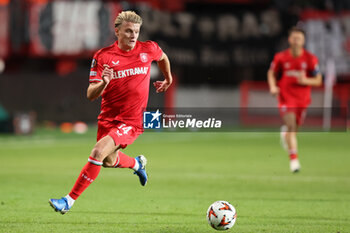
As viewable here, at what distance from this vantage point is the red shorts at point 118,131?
7082mm

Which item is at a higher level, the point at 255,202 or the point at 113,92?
the point at 113,92

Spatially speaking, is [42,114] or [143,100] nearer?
[143,100]

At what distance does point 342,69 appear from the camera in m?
33.6

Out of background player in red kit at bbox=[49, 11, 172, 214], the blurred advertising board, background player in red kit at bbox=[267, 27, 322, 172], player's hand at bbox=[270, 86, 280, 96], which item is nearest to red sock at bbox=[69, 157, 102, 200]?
background player in red kit at bbox=[49, 11, 172, 214]

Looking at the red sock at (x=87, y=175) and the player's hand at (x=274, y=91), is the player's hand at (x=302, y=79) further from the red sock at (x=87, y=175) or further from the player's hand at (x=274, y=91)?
the red sock at (x=87, y=175)

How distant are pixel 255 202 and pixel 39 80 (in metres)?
23.9

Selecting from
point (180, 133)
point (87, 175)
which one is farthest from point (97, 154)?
point (180, 133)

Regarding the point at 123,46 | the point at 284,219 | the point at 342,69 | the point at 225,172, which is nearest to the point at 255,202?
the point at 284,219

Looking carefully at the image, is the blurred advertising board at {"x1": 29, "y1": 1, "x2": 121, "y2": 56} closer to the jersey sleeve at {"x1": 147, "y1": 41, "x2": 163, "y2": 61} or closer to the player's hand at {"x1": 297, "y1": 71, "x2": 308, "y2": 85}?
the player's hand at {"x1": 297, "y1": 71, "x2": 308, "y2": 85}

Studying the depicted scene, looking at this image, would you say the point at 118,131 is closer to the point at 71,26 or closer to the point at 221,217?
the point at 221,217

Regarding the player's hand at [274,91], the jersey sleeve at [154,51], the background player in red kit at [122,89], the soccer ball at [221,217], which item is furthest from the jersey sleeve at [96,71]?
the player's hand at [274,91]

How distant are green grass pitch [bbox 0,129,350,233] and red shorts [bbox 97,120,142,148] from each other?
2.75 ft

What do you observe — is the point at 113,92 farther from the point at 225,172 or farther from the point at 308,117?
the point at 308,117

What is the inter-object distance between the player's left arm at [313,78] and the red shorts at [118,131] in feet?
17.1
